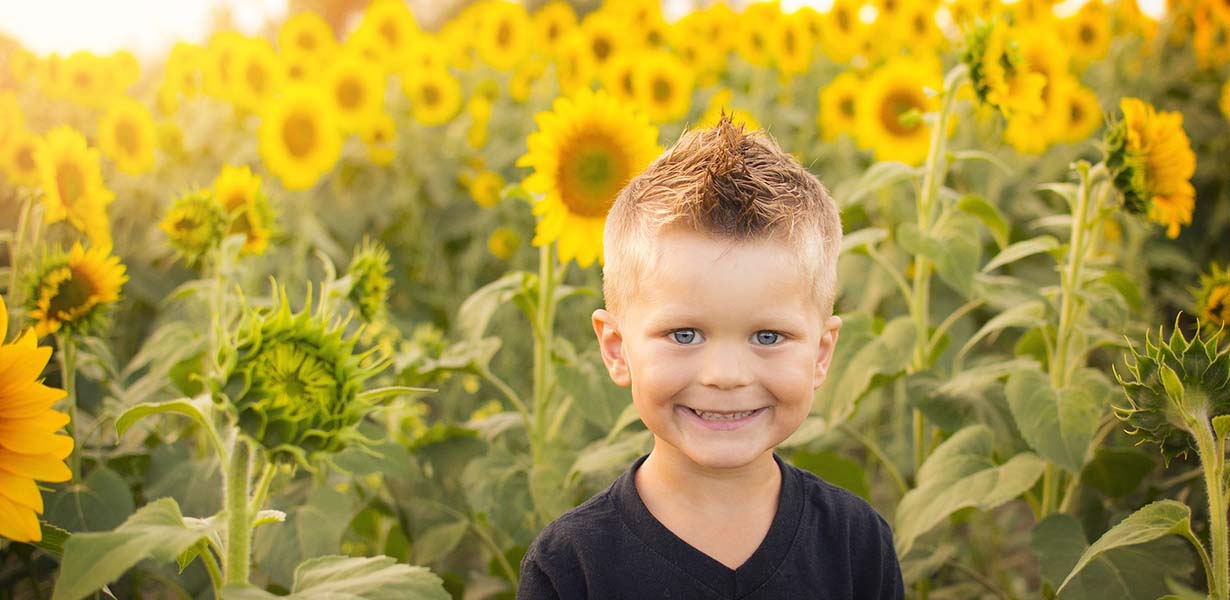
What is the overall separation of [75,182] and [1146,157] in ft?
7.74

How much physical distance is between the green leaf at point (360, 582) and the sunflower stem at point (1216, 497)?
103 cm

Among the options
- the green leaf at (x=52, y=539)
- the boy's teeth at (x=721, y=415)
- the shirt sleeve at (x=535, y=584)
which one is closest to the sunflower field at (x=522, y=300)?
the green leaf at (x=52, y=539)

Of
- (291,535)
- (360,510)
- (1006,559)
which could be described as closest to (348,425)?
(291,535)

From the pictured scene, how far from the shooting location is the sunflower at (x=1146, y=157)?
78.2 inches

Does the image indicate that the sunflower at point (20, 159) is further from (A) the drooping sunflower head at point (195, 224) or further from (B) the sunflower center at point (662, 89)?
(B) the sunflower center at point (662, 89)

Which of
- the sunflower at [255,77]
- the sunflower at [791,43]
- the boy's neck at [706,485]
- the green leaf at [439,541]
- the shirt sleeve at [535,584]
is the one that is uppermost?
the sunflower at [791,43]

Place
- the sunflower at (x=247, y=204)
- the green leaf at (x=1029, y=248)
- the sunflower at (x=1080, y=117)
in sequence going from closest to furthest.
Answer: the green leaf at (x=1029, y=248), the sunflower at (x=247, y=204), the sunflower at (x=1080, y=117)

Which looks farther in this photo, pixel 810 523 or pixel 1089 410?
pixel 1089 410

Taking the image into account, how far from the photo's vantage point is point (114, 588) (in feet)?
7.22

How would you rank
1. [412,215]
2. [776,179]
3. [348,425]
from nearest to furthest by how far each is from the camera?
[348,425] → [776,179] → [412,215]

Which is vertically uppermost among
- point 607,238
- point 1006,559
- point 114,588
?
point 607,238

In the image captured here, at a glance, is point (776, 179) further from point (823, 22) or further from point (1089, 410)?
point (823, 22)

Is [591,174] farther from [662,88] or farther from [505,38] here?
[505,38]

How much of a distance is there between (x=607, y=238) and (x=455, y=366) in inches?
29.5
